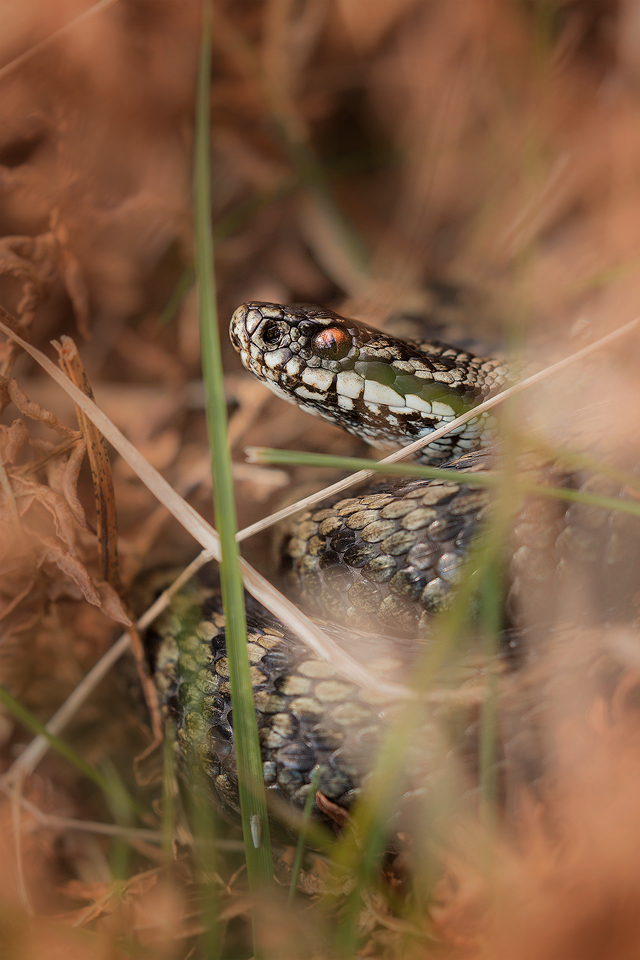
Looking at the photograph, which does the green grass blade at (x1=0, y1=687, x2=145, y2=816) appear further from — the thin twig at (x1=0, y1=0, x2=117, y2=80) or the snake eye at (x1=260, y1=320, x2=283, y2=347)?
the thin twig at (x1=0, y1=0, x2=117, y2=80)

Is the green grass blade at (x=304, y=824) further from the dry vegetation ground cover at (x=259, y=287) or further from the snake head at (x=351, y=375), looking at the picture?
the snake head at (x=351, y=375)

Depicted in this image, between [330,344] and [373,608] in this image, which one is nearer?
[373,608]

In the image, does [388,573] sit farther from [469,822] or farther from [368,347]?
[368,347]

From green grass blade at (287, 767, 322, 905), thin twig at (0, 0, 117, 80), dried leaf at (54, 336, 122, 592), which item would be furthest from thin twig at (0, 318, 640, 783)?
thin twig at (0, 0, 117, 80)

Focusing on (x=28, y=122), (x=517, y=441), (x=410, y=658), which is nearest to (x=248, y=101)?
(x=28, y=122)

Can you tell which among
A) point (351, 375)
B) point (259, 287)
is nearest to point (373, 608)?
point (351, 375)

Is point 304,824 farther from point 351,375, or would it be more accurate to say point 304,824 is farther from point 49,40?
point 49,40

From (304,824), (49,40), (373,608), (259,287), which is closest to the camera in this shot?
(304,824)
